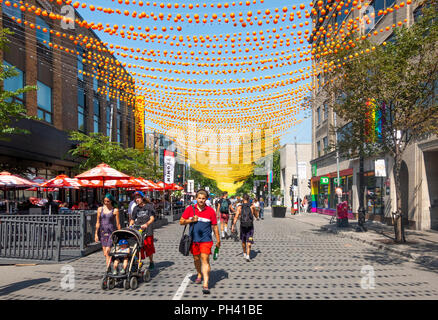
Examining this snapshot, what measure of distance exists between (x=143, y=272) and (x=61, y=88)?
75.9 feet

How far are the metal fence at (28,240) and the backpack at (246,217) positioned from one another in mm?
5075

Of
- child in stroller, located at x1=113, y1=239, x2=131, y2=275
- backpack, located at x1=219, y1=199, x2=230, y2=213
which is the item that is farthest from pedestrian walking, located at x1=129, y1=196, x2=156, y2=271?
backpack, located at x1=219, y1=199, x2=230, y2=213

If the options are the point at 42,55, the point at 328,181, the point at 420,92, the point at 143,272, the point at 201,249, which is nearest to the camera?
the point at 201,249

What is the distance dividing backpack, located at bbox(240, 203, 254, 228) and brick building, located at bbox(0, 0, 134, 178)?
363 inches

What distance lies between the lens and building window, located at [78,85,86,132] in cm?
3266

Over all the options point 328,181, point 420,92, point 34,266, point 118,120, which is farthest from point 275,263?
point 118,120

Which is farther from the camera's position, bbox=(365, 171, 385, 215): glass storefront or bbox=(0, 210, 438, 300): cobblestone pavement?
bbox=(365, 171, 385, 215): glass storefront

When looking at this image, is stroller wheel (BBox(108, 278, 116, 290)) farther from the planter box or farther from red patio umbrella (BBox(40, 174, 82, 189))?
the planter box

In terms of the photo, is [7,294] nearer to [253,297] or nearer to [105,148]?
[253,297]

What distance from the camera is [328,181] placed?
39.3 m

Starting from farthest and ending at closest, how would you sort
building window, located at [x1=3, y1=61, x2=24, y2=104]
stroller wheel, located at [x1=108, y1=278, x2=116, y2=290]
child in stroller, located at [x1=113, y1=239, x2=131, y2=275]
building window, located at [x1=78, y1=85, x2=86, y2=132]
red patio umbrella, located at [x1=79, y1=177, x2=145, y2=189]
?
building window, located at [x1=78, y1=85, x2=86, y2=132], building window, located at [x1=3, y1=61, x2=24, y2=104], red patio umbrella, located at [x1=79, y1=177, x2=145, y2=189], child in stroller, located at [x1=113, y1=239, x2=131, y2=275], stroller wheel, located at [x1=108, y1=278, x2=116, y2=290]

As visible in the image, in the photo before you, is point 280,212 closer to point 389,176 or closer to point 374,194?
point 374,194

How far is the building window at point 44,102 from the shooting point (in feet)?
82.9

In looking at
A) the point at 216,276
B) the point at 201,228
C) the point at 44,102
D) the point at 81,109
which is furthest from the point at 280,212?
the point at 201,228
